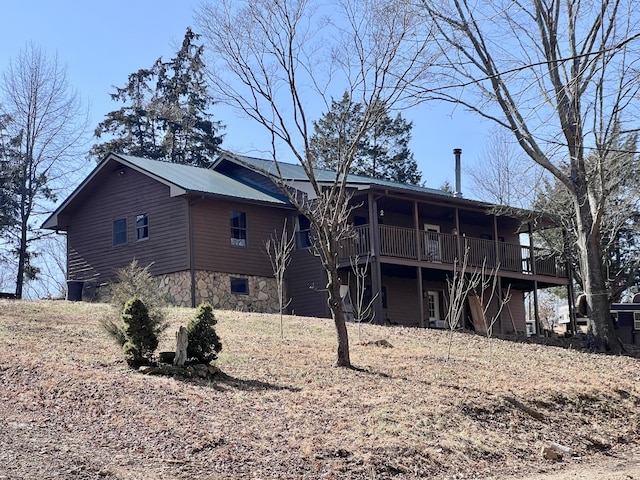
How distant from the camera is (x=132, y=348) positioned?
45.8ft

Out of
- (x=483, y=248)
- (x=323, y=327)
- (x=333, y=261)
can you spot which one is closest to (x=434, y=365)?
(x=333, y=261)

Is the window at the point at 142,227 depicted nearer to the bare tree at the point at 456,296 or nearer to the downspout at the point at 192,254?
the downspout at the point at 192,254

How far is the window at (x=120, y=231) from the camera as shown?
92.2 ft

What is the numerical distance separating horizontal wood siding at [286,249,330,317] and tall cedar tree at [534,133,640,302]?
24.7 feet

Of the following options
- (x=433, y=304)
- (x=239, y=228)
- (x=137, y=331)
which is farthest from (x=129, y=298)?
(x=433, y=304)

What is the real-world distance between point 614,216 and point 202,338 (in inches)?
770

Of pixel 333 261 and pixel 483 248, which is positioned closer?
pixel 333 261

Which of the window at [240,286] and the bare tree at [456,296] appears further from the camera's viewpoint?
the window at [240,286]

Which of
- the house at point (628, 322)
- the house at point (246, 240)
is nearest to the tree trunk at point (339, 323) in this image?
the house at point (246, 240)

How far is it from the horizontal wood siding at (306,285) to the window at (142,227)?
4709mm

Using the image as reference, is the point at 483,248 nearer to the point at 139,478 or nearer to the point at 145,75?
the point at 139,478

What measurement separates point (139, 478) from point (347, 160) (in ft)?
26.9

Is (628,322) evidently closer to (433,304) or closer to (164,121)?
(433,304)

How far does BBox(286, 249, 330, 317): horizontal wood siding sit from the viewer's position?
88.0ft
